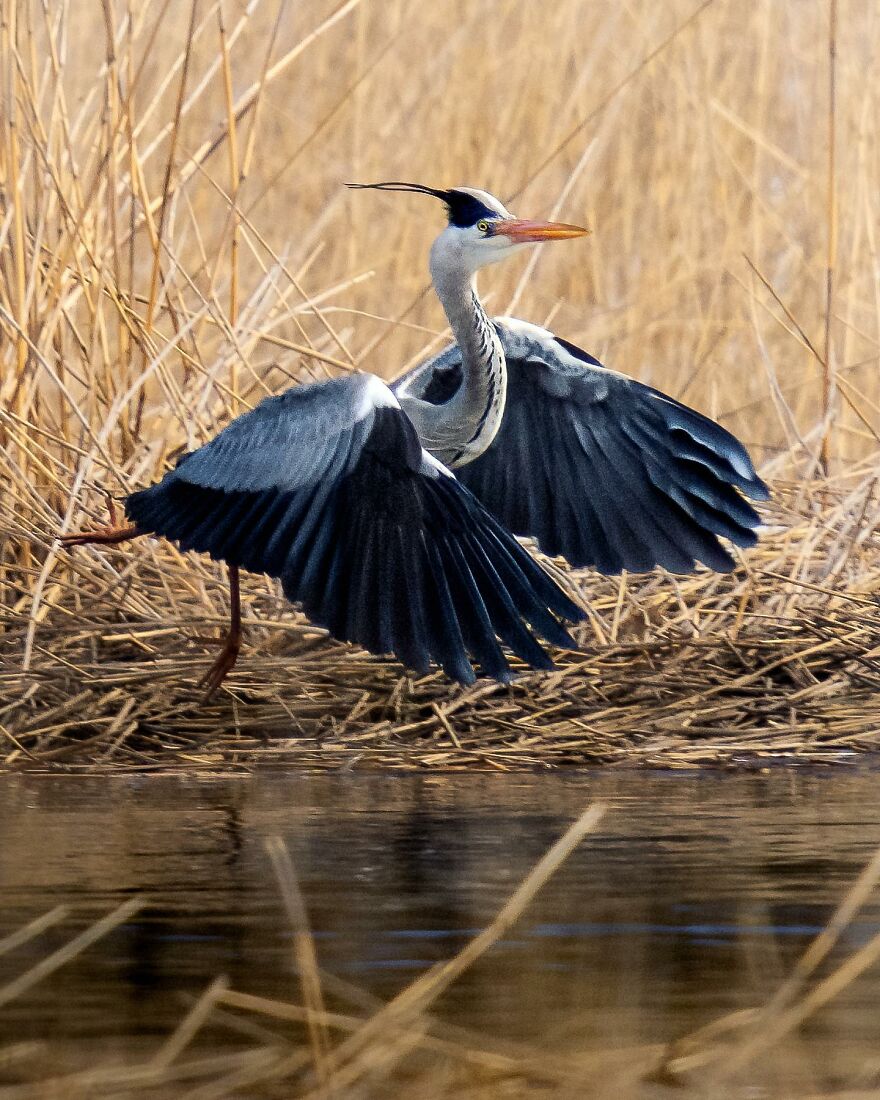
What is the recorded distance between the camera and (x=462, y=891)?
2.65m

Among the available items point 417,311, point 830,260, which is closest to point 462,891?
point 830,260

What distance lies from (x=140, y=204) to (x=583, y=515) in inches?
51.3

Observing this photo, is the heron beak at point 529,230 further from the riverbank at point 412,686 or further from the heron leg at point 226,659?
the heron leg at point 226,659

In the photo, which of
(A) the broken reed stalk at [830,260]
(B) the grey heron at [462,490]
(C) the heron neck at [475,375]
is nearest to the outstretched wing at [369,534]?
(B) the grey heron at [462,490]

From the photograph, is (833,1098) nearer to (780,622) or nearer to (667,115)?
(780,622)

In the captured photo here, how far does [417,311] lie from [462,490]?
3676 mm

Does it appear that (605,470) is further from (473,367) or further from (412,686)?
(412,686)

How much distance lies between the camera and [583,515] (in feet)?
14.9

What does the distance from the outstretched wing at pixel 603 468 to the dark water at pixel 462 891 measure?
73 cm

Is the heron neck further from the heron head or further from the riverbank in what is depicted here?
the riverbank

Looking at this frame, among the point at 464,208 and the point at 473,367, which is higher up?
the point at 464,208

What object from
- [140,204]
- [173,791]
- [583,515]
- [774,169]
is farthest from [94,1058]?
[774,169]

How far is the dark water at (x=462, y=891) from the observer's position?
6.67 ft

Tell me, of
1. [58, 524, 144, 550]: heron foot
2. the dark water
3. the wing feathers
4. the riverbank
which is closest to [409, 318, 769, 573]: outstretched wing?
the wing feathers
